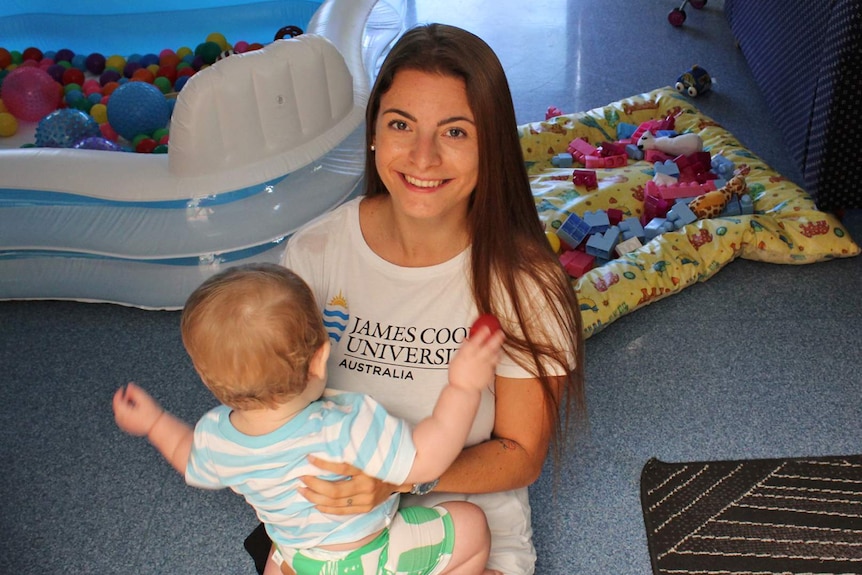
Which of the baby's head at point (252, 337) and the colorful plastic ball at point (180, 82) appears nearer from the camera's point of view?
the baby's head at point (252, 337)

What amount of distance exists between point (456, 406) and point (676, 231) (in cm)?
159

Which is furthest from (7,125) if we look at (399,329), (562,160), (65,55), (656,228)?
(399,329)

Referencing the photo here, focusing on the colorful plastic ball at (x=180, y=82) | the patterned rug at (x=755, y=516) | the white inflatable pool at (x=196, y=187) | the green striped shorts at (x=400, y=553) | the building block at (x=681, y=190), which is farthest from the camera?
the colorful plastic ball at (x=180, y=82)

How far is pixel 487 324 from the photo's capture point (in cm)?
120

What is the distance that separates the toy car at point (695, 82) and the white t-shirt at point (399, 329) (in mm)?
2328

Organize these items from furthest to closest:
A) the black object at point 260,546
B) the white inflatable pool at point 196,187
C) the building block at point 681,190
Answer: the building block at point 681,190, the white inflatable pool at point 196,187, the black object at point 260,546

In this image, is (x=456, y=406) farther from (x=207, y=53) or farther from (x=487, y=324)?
(x=207, y=53)

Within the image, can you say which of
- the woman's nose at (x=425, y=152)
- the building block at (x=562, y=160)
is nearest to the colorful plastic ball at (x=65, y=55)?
the building block at (x=562, y=160)

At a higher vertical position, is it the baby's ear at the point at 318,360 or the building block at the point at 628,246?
the baby's ear at the point at 318,360

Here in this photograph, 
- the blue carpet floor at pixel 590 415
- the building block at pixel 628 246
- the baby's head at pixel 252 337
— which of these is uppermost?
the baby's head at pixel 252 337

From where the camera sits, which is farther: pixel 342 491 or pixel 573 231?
pixel 573 231

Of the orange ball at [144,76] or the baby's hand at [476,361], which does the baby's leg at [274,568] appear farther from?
the orange ball at [144,76]

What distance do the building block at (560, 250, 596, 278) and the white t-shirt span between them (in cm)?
111

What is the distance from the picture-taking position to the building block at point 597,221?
102 inches
